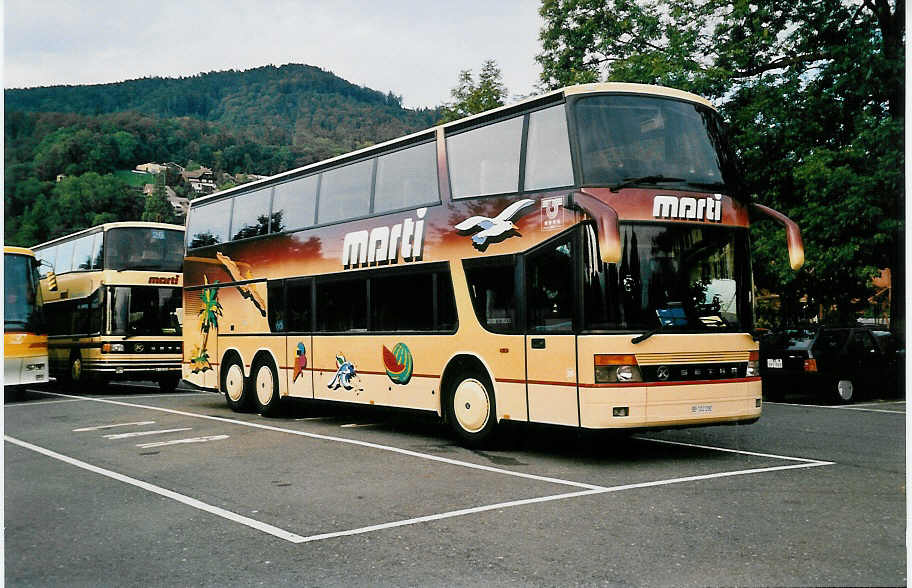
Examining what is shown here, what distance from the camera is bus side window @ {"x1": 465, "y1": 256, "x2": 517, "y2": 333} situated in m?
9.92

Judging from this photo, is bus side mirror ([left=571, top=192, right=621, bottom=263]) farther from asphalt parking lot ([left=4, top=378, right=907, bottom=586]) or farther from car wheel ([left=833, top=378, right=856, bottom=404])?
car wheel ([left=833, top=378, right=856, bottom=404])

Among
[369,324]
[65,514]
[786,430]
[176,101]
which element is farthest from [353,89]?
[786,430]

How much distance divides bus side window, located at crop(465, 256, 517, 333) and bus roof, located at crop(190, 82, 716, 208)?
1804 millimetres

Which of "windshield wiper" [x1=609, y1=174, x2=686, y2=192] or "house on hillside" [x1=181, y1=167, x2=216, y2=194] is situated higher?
"house on hillside" [x1=181, y1=167, x2=216, y2=194]

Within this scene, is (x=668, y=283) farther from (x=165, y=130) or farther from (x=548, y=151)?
(x=165, y=130)

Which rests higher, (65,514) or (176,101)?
(176,101)

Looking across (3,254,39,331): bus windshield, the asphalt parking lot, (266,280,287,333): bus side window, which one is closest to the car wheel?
the asphalt parking lot

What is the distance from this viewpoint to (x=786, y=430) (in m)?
12.2

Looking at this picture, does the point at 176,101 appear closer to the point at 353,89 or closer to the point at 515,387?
the point at 353,89

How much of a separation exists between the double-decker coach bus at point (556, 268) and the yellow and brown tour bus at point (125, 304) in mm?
10035

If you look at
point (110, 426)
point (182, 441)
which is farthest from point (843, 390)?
point (110, 426)

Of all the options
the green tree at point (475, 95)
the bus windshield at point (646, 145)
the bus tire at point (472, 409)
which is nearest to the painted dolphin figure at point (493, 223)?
the bus windshield at point (646, 145)

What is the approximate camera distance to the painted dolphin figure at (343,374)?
41.9ft

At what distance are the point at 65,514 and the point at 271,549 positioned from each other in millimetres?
2297
